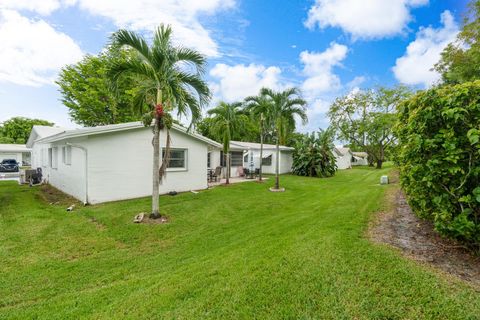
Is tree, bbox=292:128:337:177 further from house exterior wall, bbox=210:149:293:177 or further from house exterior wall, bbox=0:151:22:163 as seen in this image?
house exterior wall, bbox=0:151:22:163

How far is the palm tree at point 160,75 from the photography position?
660cm

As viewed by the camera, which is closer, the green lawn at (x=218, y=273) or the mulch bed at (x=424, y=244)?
the green lawn at (x=218, y=273)

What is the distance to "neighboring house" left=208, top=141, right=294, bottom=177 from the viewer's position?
17.8 metres

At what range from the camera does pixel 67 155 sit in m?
10.5

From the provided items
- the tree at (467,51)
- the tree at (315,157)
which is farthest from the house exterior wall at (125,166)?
the tree at (467,51)

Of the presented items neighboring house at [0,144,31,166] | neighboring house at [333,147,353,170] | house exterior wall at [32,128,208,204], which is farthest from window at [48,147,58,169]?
neighboring house at [333,147,353,170]

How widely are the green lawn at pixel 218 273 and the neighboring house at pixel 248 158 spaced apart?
11.5m

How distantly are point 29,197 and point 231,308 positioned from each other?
12.3m

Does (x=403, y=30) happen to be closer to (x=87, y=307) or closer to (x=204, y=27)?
(x=204, y=27)

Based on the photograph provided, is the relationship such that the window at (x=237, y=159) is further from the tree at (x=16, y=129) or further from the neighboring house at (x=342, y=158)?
the tree at (x=16, y=129)

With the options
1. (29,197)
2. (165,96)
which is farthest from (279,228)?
(29,197)

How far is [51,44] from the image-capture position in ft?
49.8

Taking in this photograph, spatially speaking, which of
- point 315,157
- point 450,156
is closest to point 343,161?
point 315,157

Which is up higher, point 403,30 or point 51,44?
point 51,44
